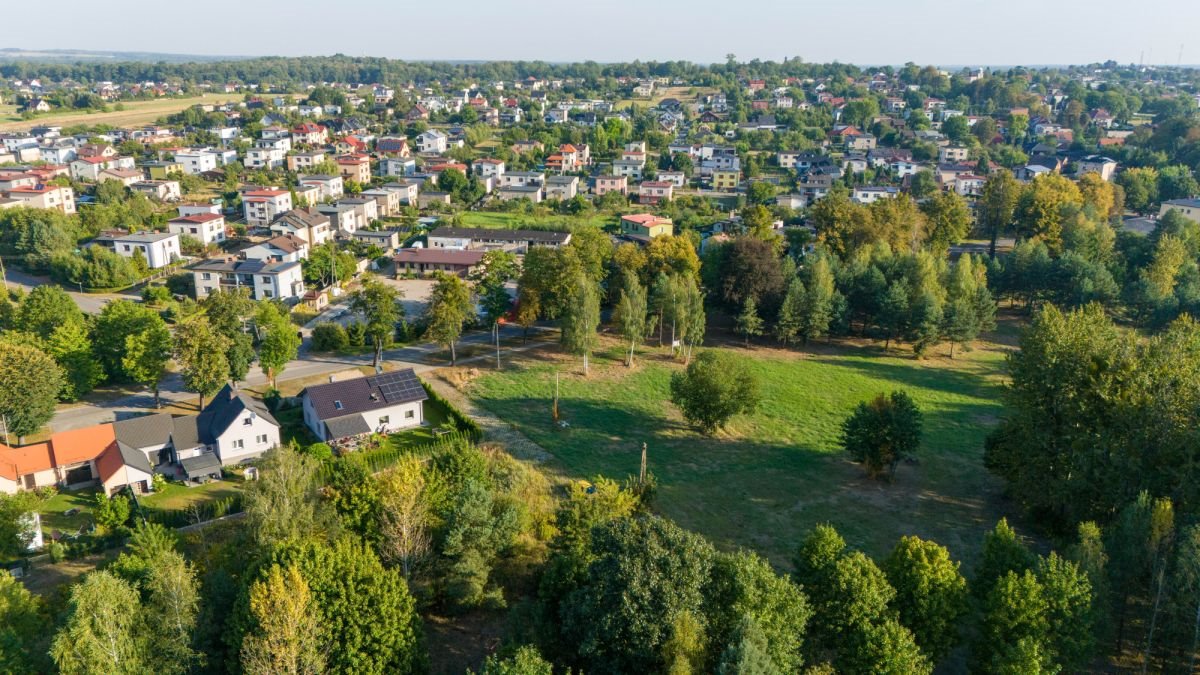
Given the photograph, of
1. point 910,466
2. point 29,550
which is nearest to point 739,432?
point 910,466

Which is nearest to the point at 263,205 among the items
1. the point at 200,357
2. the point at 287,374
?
the point at 287,374

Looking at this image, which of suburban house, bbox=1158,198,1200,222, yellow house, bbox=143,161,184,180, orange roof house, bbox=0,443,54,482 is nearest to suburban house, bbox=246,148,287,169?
yellow house, bbox=143,161,184,180

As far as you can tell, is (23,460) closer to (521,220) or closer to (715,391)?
(715,391)

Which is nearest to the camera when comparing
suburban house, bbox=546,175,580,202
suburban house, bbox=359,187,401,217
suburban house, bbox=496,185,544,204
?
suburban house, bbox=359,187,401,217

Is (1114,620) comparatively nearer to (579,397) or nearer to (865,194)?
(579,397)

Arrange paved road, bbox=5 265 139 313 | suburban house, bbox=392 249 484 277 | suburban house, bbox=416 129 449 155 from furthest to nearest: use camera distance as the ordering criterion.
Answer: suburban house, bbox=416 129 449 155
suburban house, bbox=392 249 484 277
paved road, bbox=5 265 139 313

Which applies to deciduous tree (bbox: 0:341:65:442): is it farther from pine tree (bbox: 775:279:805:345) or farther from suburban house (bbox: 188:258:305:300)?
pine tree (bbox: 775:279:805:345)
